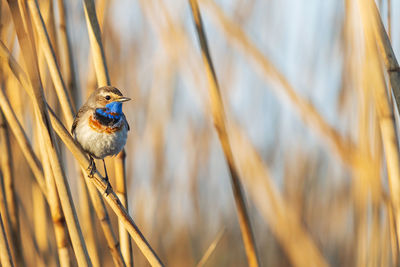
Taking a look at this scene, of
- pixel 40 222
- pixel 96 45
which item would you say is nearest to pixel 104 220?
pixel 96 45

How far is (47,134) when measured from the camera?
1099 millimetres

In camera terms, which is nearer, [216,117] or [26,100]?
[216,117]

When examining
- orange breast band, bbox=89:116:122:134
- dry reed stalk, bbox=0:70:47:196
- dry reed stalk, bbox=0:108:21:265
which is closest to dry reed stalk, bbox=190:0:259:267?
orange breast band, bbox=89:116:122:134

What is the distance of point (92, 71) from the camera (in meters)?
1.79

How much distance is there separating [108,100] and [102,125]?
0.31ft

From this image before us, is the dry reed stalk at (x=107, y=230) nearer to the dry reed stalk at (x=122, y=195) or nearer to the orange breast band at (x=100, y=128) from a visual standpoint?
the dry reed stalk at (x=122, y=195)

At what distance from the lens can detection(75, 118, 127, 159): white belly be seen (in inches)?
60.6

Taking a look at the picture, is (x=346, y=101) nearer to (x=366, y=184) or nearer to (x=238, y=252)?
(x=366, y=184)

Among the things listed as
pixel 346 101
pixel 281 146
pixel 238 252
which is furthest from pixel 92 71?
pixel 238 252

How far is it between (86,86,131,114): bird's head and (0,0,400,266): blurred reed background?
3.7 inches

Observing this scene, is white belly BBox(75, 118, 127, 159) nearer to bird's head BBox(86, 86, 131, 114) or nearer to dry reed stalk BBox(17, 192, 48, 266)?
bird's head BBox(86, 86, 131, 114)

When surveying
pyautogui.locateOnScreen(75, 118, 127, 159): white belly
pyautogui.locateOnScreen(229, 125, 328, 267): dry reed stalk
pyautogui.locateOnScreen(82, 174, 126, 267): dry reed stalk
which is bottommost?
pyautogui.locateOnScreen(229, 125, 328, 267): dry reed stalk

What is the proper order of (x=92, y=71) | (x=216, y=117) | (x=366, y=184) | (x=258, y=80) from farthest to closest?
(x=258, y=80) < (x=92, y=71) < (x=366, y=184) < (x=216, y=117)

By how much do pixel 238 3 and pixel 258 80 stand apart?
555 mm
